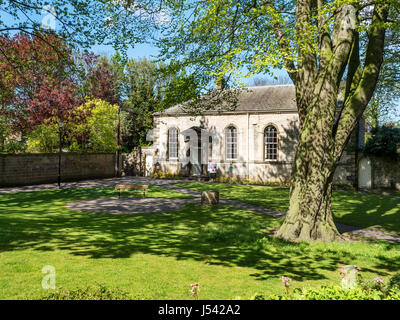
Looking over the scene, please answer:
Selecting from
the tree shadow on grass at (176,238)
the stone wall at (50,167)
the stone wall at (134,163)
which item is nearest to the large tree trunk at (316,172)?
the tree shadow on grass at (176,238)

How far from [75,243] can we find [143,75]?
39955mm

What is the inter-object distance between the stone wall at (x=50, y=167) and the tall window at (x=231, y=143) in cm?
1154

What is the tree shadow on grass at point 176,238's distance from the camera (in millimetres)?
7879

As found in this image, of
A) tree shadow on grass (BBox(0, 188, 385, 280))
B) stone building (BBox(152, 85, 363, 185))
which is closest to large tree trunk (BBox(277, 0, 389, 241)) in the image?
tree shadow on grass (BBox(0, 188, 385, 280))

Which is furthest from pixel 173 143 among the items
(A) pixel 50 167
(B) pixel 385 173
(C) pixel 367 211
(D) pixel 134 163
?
(C) pixel 367 211

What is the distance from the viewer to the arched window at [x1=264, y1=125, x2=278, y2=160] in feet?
95.0

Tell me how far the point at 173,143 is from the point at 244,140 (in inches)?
305

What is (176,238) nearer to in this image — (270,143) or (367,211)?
(367,211)

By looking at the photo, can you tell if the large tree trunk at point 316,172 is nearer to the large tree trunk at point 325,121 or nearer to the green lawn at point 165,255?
the large tree trunk at point 325,121

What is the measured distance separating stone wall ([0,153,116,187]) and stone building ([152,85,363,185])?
5833mm

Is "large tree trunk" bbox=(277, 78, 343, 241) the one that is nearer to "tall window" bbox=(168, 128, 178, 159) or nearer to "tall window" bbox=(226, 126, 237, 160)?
"tall window" bbox=(226, 126, 237, 160)

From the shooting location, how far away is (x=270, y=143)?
29047 mm
